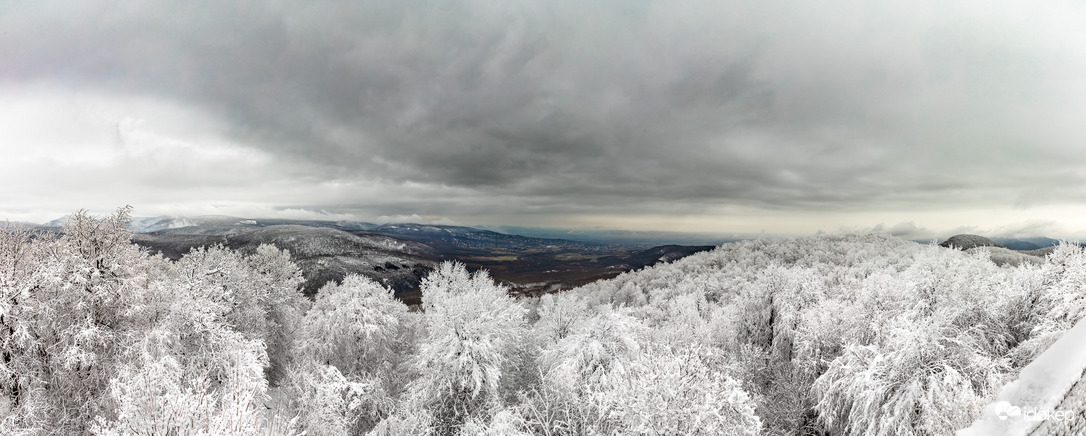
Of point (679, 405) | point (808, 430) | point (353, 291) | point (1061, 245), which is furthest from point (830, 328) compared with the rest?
point (353, 291)

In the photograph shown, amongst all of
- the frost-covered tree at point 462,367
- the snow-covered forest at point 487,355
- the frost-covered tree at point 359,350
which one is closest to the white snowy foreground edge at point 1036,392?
the snow-covered forest at point 487,355

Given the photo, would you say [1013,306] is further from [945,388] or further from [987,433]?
[987,433]

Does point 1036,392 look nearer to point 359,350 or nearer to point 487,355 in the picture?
point 487,355

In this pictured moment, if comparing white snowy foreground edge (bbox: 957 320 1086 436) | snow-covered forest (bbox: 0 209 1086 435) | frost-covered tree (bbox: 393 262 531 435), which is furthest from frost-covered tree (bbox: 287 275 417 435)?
white snowy foreground edge (bbox: 957 320 1086 436)

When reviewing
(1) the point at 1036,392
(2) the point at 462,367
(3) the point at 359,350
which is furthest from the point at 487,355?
(1) the point at 1036,392

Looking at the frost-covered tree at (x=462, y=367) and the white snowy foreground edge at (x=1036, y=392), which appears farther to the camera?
the frost-covered tree at (x=462, y=367)

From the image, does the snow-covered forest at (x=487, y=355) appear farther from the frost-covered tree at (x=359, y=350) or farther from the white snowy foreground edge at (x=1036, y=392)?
the white snowy foreground edge at (x=1036, y=392)

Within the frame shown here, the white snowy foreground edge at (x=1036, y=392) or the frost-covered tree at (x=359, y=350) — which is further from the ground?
the white snowy foreground edge at (x=1036, y=392)

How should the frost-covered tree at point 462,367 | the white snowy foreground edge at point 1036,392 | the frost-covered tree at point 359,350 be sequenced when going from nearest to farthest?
the white snowy foreground edge at point 1036,392
the frost-covered tree at point 462,367
the frost-covered tree at point 359,350
